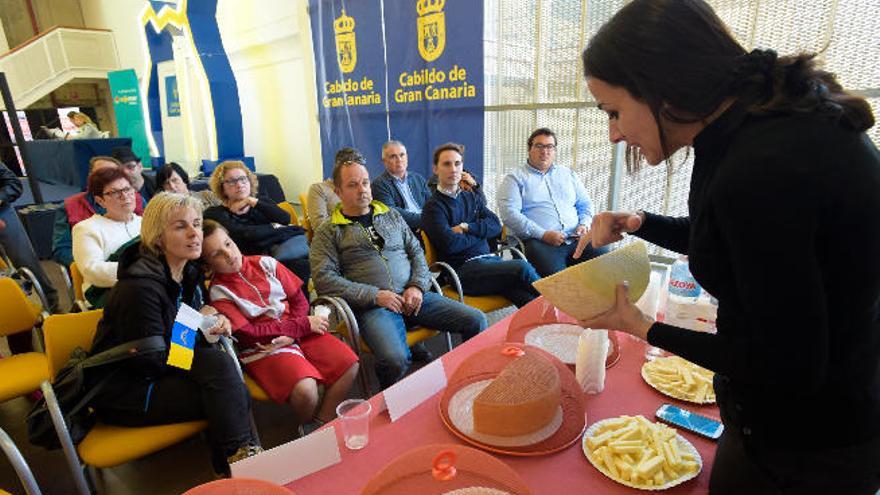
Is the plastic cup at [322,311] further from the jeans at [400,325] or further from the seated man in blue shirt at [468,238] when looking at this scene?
the seated man in blue shirt at [468,238]

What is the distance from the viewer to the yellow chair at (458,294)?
2.52 meters

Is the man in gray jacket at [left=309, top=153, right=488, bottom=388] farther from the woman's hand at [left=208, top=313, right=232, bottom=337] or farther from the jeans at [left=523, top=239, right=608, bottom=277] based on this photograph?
the jeans at [left=523, top=239, right=608, bottom=277]

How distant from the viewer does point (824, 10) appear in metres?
2.34

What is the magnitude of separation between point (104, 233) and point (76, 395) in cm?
120

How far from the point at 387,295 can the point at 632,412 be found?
4.31 ft

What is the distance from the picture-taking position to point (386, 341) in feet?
6.68

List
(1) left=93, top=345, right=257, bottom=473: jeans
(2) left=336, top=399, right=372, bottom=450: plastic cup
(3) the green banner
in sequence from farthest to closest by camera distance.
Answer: (3) the green banner < (1) left=93, top=345, right=257, bottom=473: jeans < (2) left=336, top=399, right=372, bottom=450: plastic cup

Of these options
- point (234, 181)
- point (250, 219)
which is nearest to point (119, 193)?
point (234, 181)

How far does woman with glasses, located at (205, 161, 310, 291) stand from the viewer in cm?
295

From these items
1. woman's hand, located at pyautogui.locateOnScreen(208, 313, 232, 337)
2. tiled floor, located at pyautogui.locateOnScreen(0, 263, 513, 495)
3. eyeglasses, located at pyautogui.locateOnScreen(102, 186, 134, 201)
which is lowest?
tiled floor, located at pyautogui.locateOnScreen(0, 263, 513, 495)

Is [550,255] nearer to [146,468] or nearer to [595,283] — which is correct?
[595,283]

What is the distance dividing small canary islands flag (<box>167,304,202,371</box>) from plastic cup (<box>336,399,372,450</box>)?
0.68 metres

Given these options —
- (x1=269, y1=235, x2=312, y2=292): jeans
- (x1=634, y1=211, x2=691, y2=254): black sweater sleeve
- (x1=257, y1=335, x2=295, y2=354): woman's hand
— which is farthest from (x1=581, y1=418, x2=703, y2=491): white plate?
(x1=269, y1=235, x2=312, y2=292): jeans

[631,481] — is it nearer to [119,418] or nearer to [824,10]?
[119,418]
